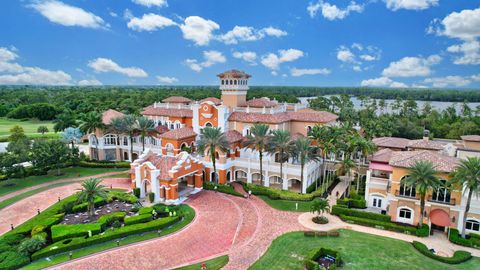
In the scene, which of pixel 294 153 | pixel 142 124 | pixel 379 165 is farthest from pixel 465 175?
pixel 142 124

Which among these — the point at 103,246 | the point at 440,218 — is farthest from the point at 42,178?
the point at 440,218

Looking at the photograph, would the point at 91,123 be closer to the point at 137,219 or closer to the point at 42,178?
the point at 42,178

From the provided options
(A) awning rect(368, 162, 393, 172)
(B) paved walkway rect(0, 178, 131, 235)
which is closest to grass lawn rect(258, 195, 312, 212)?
(A) awning rect(368, 162, 393, 172)

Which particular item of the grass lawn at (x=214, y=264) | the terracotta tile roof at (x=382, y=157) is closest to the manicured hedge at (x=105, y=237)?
the grass lawn at (x=214, y=264)

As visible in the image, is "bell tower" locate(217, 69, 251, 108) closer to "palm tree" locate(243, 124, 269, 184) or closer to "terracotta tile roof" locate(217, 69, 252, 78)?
"terracotta tile roof" locate(217, 69, 252, 78)

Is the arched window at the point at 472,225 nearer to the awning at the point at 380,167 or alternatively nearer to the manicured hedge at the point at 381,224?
the manicured hedge at the point at 381,224

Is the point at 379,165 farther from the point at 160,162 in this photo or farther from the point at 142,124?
the point at 142,124

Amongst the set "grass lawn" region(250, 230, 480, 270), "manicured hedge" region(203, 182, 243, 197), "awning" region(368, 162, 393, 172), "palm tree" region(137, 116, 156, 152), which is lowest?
"grass lawn" region(250, 230, 480, 270)
